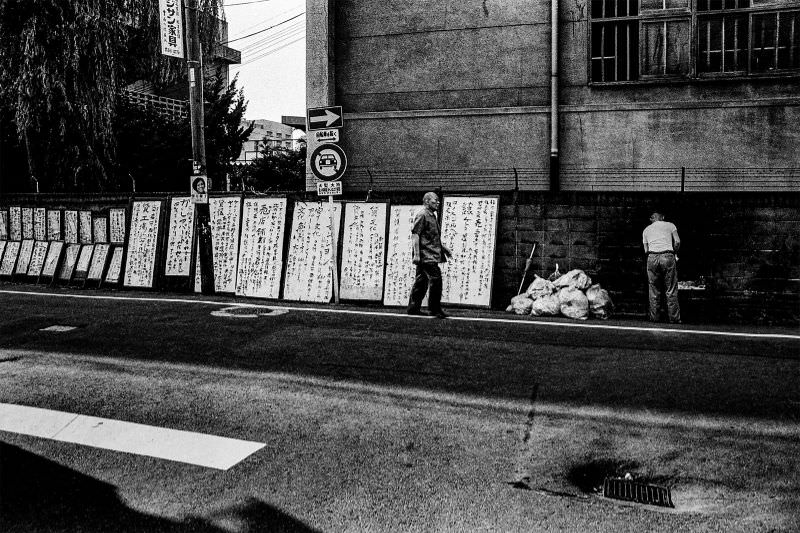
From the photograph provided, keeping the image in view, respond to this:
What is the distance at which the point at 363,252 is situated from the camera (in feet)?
41.7

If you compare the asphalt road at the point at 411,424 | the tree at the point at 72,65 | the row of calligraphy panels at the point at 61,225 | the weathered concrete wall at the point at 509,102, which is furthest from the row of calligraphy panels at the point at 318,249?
the tree at the point at 72,65

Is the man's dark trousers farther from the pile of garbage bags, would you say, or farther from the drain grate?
the drain grate

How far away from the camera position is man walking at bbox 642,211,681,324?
35.8 feet

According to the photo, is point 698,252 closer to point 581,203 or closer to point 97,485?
point 581,203

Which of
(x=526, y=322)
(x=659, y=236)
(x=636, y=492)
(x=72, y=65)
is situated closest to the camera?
(x=636, y=492)

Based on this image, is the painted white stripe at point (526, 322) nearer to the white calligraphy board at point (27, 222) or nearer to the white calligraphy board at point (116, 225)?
the white calligraphy board at point (116, 225)

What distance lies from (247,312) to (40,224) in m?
8.09

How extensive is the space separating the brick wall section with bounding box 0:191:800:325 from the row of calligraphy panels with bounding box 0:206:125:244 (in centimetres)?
648

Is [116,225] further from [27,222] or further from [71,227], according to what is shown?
[27,222]

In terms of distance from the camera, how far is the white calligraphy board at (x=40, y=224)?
15992mm

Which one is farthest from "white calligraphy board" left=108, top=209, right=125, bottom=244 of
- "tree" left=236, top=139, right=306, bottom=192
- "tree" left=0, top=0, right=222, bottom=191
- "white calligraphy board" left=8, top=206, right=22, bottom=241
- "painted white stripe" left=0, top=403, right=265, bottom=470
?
"tree" left=236, top=139, right=306, bottom=192

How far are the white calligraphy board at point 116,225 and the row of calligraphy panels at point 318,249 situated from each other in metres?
0.70

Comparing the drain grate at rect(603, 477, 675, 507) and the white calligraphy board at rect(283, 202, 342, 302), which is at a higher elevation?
the white calligraphy board at rect(283, 202, 342, 302)

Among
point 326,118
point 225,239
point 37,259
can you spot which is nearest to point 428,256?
point 326,118
